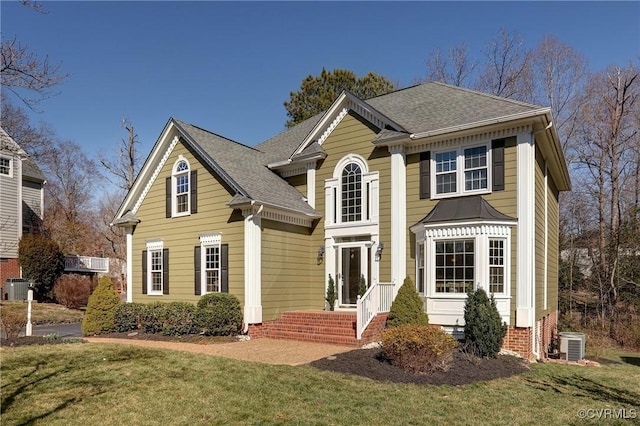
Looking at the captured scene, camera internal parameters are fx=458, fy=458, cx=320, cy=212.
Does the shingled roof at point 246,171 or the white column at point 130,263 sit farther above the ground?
the shingled roof at point 246,171

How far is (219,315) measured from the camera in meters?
13.4

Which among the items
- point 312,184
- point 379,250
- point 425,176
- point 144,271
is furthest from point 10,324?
point 425,176

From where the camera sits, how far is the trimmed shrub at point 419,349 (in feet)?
29.0

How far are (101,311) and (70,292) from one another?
981 cm

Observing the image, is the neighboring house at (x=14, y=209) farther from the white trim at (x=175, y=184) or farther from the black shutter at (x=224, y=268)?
the black shutter at (x=224, y=268)

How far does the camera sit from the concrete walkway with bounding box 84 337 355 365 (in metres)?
10.2

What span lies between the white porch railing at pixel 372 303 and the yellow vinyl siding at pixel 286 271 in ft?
8.88

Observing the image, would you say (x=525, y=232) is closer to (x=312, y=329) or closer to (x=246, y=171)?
(x=312, y=329)

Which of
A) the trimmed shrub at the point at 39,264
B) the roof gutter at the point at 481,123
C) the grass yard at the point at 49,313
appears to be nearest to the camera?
the roof gutter at the point at 481,123

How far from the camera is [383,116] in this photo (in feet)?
46.5

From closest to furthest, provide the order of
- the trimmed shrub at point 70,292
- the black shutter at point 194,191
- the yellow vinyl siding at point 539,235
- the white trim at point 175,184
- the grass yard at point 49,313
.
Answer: the yellow vinyl siding at point 539,235, the black shutter at point 194,191, the white trim at point 175,184, the grass yard at point 49,313, the trimmed shrub at point 70,292

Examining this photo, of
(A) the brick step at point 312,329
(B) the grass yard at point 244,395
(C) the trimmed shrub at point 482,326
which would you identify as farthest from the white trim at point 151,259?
(C) the trimmed shrub at point 482,326

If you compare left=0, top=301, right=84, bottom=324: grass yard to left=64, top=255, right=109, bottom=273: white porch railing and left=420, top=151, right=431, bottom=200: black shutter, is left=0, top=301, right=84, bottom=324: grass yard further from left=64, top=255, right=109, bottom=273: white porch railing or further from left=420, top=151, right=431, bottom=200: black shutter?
left=420, top=151, right=431, bottom=200: black shutter

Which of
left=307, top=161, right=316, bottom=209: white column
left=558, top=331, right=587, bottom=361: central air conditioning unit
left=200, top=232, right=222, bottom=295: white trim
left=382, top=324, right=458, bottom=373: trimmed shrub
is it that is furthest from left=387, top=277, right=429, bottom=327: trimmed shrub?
left=200, top=232, right=222, bottom=295: white trim
